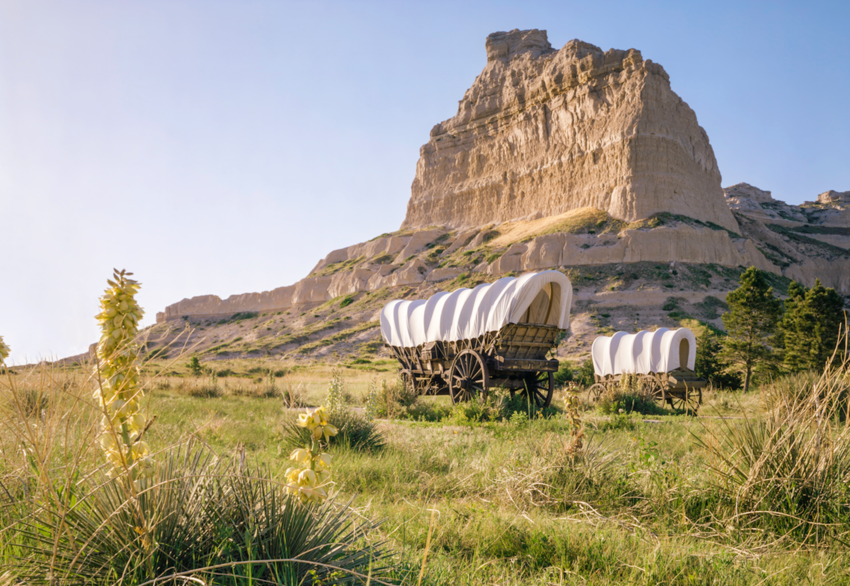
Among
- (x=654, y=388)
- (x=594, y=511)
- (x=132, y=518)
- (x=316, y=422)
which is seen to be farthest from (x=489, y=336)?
(x=132, y=518)

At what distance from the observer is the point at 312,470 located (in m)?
1.95

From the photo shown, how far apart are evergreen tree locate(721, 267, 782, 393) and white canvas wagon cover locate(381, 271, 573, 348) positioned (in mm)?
16327

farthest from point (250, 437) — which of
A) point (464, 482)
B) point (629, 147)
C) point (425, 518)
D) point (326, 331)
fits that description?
point (629, 147)

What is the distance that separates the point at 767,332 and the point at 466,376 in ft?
66.1

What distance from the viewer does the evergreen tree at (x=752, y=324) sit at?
2405cm

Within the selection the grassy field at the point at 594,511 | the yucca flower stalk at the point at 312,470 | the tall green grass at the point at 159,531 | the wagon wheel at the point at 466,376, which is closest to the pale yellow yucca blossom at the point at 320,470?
the yucca flower stalk at the point at 312,470

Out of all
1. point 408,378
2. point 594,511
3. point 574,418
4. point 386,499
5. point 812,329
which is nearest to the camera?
point 594,511

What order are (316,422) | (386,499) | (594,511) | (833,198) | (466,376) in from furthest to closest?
(833,198)
(466,376)
(386,499)
(594,511)
(316,422)

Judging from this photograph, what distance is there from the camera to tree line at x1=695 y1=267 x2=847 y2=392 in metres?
22.4

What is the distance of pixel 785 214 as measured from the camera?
295 ft

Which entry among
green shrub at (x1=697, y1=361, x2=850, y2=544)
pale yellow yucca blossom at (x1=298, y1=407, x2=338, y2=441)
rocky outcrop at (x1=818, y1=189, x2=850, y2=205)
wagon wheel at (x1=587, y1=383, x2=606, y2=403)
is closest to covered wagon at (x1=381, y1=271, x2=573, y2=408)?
wagon wheel at (x1=587, y1=383, x2=606, y2=403)

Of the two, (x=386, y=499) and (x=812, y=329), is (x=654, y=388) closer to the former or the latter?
(x=812, y=329)

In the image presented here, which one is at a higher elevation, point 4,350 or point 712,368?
point 4,350

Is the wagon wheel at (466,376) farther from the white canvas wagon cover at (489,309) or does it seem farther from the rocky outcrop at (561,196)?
the rocky outcrop at (561,196)
